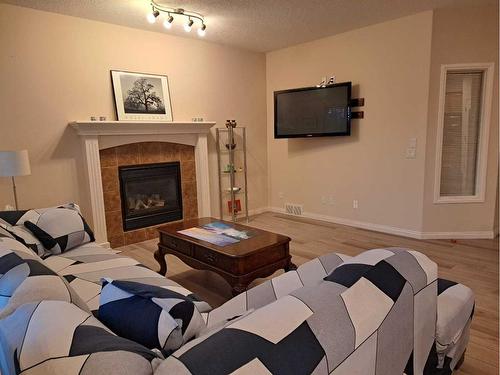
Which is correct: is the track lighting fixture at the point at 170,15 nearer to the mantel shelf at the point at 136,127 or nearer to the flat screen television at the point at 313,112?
the mantel shelf at the point at 136,127

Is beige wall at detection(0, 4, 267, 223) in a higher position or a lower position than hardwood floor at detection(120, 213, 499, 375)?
higher

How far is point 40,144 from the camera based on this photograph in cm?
351

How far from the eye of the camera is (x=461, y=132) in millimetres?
4047

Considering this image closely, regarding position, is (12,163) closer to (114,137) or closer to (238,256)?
(114,137)

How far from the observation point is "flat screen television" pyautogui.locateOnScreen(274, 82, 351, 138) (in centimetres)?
445

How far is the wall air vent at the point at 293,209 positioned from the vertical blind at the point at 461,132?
2053 millimetres

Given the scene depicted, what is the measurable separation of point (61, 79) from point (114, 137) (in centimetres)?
80

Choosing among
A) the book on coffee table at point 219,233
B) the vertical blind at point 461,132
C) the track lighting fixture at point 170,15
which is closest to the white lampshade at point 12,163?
the book on coffee table at point 219,233

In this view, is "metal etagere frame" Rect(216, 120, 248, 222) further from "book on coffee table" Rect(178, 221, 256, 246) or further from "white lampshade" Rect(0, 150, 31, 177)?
"white lampshade" Rect(0, 150, 31, 177)

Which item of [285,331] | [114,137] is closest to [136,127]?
[114,137]

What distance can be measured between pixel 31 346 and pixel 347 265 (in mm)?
916

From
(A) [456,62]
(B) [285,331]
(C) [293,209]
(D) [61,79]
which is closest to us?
(B) [285,331]

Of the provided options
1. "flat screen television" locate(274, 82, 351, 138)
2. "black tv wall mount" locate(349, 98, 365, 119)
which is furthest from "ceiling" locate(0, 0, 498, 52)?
"black tv wall mount" locate(349, 98, 365, 119)

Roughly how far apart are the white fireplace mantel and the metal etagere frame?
0.45 metres
